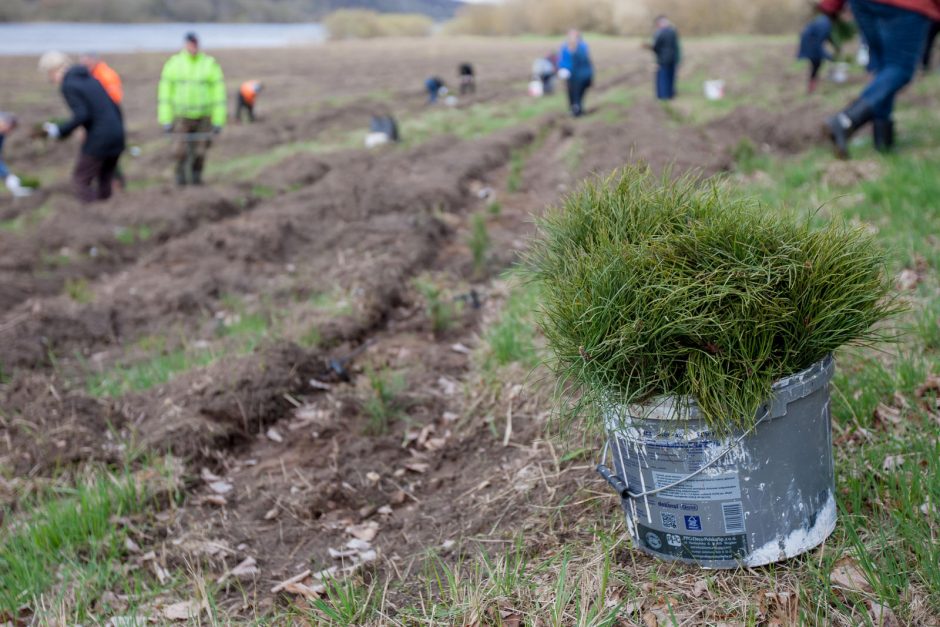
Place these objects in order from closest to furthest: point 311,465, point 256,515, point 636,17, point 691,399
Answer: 1. point 691,399
2. point 256,515
3. point 311,465
4. point 636,17

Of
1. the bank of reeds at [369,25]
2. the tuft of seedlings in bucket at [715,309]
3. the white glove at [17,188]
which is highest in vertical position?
the bank of reeds at [369,25]

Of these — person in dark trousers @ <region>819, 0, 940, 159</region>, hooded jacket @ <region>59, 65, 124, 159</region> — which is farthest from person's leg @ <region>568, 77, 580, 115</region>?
person in dark trousers @ <region>819, 0, 940, 159</region>

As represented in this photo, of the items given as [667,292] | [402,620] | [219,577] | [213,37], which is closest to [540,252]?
[667,292]

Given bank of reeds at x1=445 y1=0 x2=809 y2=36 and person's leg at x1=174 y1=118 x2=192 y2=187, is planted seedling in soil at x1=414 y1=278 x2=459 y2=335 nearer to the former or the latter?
person's leg at x1=174 y1=118 x2=192 y2=187

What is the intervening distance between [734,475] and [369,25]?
8919cm

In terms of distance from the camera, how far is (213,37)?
192 ft

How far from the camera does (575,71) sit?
1686cm

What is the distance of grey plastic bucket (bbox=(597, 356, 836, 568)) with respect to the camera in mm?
2330

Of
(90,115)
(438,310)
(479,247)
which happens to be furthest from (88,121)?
(438,310)

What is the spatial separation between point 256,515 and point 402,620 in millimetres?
1354

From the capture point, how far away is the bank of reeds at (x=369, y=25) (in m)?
83.6

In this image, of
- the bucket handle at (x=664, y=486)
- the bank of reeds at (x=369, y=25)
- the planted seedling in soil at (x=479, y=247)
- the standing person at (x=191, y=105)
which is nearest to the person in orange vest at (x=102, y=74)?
the standing person at (x=191, y=105)

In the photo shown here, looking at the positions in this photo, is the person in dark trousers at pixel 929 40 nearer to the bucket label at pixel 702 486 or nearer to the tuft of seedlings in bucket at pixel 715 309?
the tuft of seedlings in bucket at pixel 715 309

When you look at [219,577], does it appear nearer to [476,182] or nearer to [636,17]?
[476,182]
